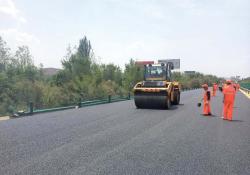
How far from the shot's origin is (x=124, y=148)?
677cm

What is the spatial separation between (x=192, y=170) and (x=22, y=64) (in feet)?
192

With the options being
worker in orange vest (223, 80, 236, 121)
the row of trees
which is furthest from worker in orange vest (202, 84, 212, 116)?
the row of trees

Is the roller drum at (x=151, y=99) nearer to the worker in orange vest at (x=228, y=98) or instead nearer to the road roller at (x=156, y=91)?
the road roller at (x=156, y=91)

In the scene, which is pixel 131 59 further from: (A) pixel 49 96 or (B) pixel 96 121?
(B) pixel 96 121

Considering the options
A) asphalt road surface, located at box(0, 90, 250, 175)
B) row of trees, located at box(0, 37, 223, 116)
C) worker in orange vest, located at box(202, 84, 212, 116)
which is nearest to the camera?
asphalt road surface, located at box(0, 90, 250, 175)

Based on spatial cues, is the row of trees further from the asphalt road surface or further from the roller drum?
the asphalt road surface

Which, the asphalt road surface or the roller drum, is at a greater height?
the roller drum

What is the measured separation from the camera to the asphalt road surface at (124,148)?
5.21m

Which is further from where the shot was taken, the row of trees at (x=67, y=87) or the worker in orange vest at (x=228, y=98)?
the row of trees at (x=67, y=87)

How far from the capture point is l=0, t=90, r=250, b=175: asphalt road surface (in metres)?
5.21

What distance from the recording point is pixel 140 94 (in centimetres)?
1598

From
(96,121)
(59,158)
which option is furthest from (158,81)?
(59,158)

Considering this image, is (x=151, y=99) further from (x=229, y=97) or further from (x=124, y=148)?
(x=124, y=148)

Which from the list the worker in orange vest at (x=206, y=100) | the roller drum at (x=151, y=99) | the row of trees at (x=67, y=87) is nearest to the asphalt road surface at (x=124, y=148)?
the worker in orange vest at (x=206, y=100)
